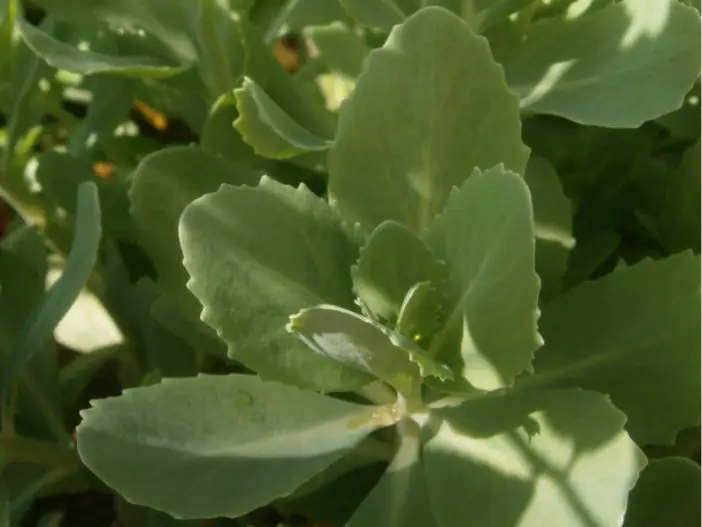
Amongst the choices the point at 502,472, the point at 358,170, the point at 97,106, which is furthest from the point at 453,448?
the point at 97,106

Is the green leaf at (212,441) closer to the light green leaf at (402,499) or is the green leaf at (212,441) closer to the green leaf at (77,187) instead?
the light green leaf at (402,499)

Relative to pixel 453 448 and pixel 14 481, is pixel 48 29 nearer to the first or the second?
pixel 14 481

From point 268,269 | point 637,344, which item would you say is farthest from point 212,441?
point 637,344

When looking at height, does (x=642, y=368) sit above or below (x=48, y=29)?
below

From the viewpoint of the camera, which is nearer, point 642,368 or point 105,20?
point 642,368

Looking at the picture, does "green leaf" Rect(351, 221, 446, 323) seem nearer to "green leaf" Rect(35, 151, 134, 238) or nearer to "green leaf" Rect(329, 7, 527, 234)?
"green leaf" Rect(329, 7, 527, 234)

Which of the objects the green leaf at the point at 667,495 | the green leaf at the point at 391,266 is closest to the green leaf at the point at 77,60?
the green leaf at the point at 391,266
